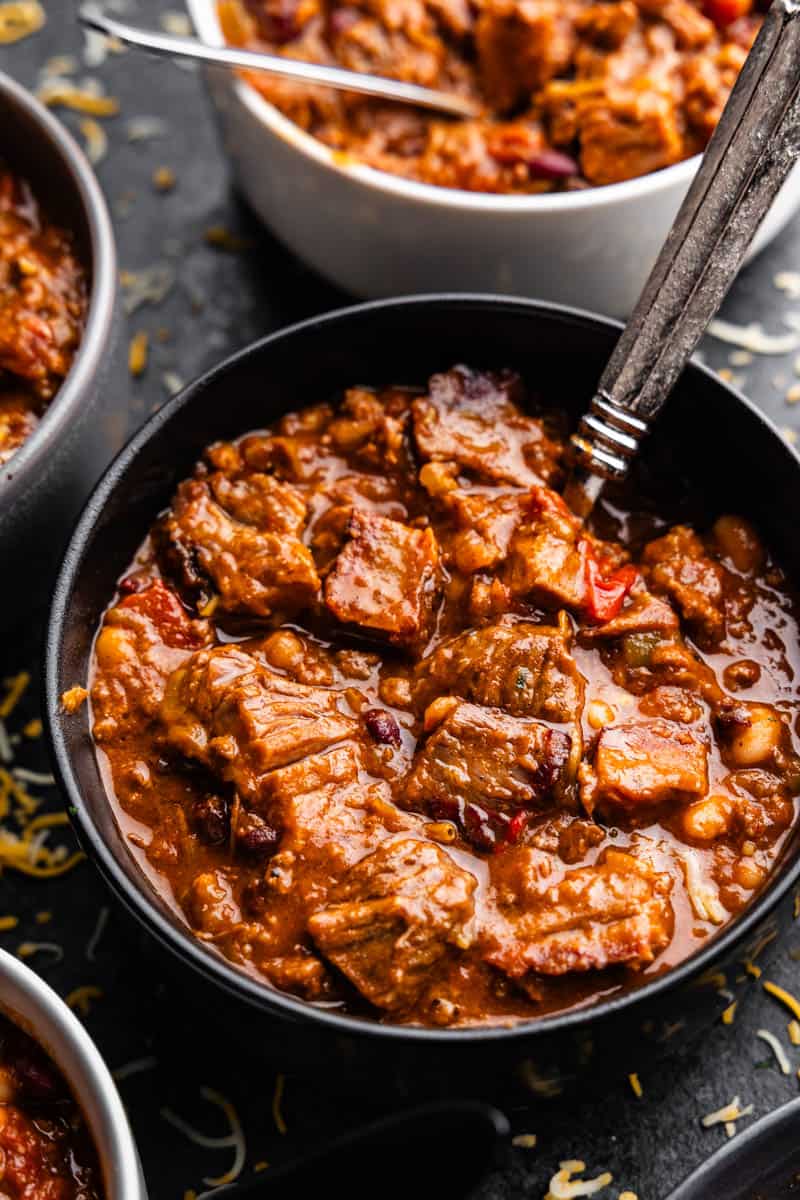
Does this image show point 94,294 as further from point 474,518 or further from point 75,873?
point 75,873

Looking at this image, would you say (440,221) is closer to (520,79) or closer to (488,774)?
(520,79)

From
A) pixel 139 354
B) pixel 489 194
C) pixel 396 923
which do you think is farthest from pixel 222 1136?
pixel 489 194

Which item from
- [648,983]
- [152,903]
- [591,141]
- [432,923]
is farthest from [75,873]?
[591,141]

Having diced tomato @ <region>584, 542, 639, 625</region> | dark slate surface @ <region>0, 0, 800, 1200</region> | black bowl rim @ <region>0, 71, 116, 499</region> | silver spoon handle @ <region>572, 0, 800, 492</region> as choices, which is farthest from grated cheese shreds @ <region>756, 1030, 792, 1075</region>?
black bowl rim @ <region>0, 71, 116, 499</region>

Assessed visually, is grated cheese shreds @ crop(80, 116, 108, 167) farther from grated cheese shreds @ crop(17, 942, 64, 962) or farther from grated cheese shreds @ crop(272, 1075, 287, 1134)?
grated cheese shreds @ crop(272, 1075, 287, 1134)

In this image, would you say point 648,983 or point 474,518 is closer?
point 648,983

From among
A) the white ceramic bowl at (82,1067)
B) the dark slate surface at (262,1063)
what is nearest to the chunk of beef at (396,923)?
the dark slate surface at (262,1063)
